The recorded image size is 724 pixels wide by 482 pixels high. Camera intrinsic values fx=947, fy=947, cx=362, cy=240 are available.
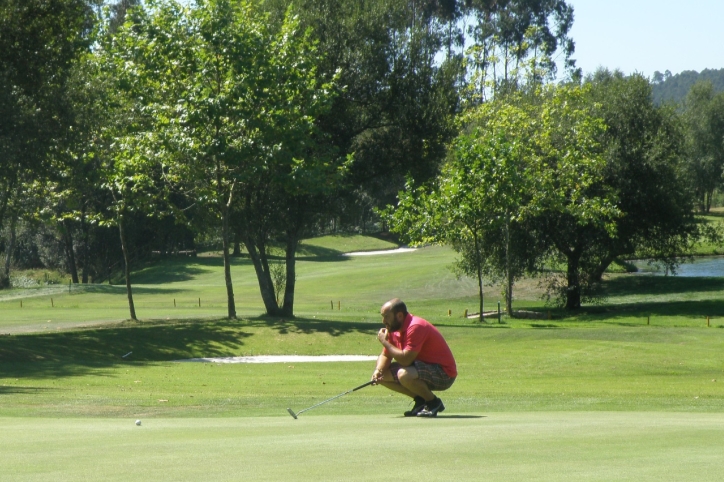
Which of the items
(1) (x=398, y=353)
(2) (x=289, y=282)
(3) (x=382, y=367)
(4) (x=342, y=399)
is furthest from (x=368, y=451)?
(2) (x=289, y=282)

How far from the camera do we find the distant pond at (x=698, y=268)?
6862 cm

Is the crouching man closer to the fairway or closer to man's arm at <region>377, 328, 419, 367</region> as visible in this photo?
man's arm at <region>377, 328, 419, 367</region>

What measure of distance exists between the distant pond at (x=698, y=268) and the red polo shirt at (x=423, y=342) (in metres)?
56.6

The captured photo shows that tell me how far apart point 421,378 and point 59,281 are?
72168mm

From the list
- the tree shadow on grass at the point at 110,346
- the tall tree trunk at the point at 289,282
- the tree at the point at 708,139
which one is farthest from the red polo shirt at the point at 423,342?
the tree at the point at 708,139

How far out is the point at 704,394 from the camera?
19.5 meters

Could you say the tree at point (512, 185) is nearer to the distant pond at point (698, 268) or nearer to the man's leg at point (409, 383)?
the distant pond at point (698, 268)

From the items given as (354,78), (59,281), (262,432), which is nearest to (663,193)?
(354,78)

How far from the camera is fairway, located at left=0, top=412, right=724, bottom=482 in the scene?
6.94 m

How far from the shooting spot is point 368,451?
323 inches

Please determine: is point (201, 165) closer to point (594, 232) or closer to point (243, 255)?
point (594, 232)

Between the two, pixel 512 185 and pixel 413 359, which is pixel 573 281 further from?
pixel 413 359

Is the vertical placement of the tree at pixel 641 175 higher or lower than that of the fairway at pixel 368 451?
higher

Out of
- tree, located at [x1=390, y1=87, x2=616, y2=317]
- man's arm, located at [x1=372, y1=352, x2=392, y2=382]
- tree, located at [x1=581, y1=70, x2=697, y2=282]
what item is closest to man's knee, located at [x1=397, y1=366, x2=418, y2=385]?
man's arm, located at [x1=372, y1=352, x2=392, y2=382]
